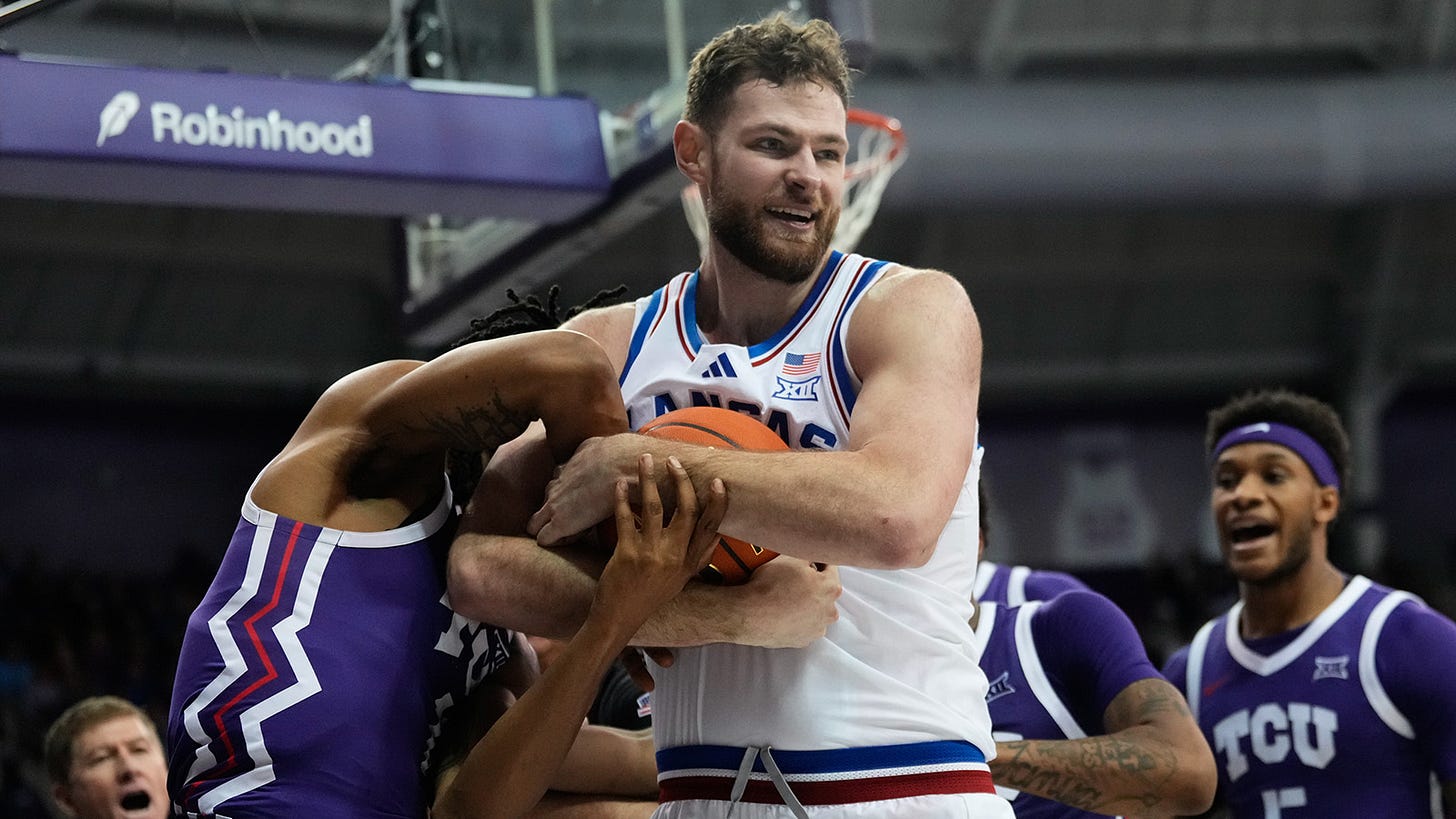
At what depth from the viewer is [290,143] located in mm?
6672

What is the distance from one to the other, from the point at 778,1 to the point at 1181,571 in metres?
14.5

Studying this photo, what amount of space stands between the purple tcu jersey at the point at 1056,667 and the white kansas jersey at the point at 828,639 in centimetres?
139

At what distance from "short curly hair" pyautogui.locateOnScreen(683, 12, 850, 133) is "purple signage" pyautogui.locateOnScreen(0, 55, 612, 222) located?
3427 mm

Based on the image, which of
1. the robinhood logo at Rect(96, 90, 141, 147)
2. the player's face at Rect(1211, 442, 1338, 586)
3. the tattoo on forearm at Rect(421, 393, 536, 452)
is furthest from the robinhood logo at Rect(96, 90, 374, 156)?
the player's face at Rect(1211, 442, 1338, 586)

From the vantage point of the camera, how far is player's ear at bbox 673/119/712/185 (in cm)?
367

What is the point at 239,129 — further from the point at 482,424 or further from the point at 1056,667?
the point at 1056,667

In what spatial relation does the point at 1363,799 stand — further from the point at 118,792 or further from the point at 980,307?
the point at 980,307

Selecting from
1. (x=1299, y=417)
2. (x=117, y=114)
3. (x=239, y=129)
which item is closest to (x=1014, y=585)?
(x=1299, y=417)

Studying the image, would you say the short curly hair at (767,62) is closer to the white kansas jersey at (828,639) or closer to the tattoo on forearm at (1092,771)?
the white kansas jersey at (828,639)

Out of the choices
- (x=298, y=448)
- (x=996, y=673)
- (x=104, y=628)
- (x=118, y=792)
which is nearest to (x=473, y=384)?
(x=298, y=448)

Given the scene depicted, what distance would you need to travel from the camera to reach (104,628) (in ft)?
53.5

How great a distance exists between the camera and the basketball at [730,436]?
3299 mm

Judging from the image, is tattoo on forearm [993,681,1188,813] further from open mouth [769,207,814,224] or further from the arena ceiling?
the arena ceiling

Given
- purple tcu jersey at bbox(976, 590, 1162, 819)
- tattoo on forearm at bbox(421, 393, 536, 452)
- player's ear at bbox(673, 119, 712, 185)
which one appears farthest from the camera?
purple tcu jersey at bbox(976, 590, 1162, 819)
